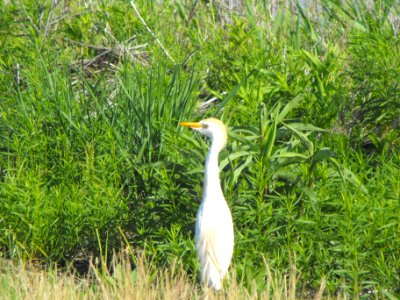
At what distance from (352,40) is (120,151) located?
1.78 m

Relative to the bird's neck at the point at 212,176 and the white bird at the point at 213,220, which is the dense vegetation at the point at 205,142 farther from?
the bird's neck at the point at 212,176

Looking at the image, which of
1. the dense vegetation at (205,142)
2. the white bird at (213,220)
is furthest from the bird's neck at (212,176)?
the dense vegetation at (205,142)

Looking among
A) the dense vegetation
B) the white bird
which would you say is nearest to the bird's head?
the white bird

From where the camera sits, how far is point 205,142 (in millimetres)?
5711

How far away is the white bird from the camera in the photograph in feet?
15.4

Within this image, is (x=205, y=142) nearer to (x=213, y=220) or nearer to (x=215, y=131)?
(x=215, y=131)

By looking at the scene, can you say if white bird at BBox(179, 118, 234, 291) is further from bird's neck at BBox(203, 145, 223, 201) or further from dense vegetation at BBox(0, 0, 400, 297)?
dense vegetation at BBox(0, 0, 400, 297)

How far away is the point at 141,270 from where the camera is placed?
4.45 m

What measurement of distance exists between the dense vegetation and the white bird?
15 cm

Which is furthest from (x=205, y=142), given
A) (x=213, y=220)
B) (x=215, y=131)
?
(x=213, y=220)

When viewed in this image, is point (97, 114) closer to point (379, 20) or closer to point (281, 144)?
point (281, 144)

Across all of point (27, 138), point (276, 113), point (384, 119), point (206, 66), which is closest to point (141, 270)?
point (276, 113)

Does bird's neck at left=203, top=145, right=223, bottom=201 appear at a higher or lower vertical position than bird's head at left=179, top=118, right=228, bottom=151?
lower

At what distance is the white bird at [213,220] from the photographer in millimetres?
4680
